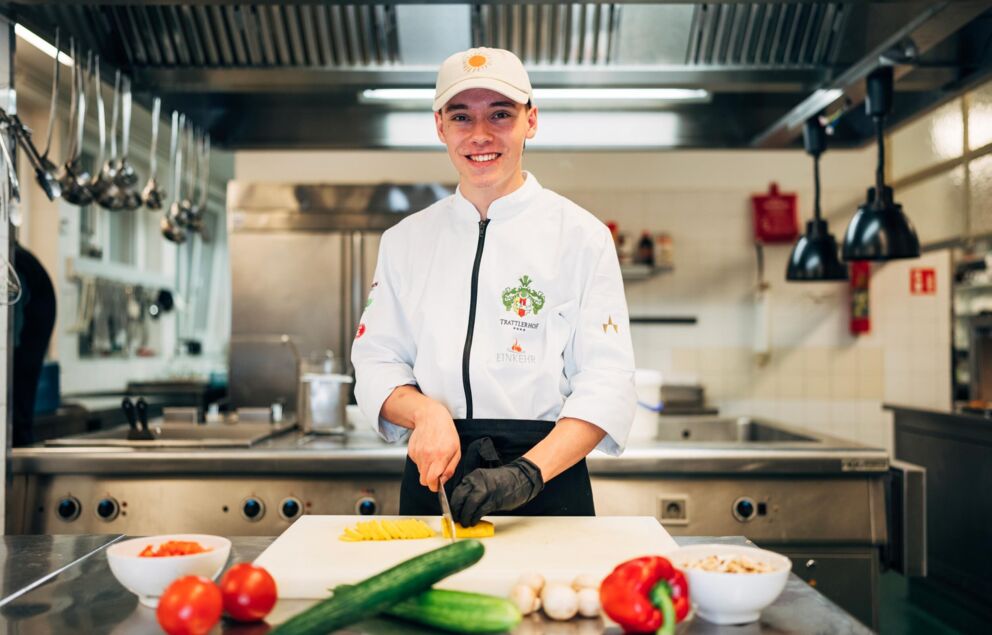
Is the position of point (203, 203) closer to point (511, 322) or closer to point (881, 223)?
point (511, 322)

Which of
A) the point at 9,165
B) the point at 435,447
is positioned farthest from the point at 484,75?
the point at 9,165

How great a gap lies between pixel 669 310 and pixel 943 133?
1774mm

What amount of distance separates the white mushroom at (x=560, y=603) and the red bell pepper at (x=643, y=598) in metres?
0.05

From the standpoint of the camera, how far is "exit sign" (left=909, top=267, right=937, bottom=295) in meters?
5.35

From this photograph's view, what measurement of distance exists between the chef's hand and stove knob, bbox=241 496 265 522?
119 cm

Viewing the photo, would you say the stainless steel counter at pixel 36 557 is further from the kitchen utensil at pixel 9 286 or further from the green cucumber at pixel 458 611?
the kitchen utensil at pixel 9 286

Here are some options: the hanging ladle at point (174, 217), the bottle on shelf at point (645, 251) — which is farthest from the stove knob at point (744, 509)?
the bottle on shelf at point (645, 251)

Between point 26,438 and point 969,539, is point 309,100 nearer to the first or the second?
point 26,438

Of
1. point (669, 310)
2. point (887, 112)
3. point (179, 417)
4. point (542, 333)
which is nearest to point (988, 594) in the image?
point (669, 310)

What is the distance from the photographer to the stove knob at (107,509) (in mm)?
2689

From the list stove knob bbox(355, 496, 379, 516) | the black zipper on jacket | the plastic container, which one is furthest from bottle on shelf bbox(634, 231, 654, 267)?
the black zipper on jacket

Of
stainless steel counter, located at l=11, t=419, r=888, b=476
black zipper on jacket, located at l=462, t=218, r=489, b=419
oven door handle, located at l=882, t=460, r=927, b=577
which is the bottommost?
oven door handle, located at l=882, t=460, r=927, b=577

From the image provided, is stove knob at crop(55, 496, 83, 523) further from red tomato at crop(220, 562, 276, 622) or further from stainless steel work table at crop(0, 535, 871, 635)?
red tomato at crop(220, 562, 276, 622)

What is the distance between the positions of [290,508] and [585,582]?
170 centimetres
